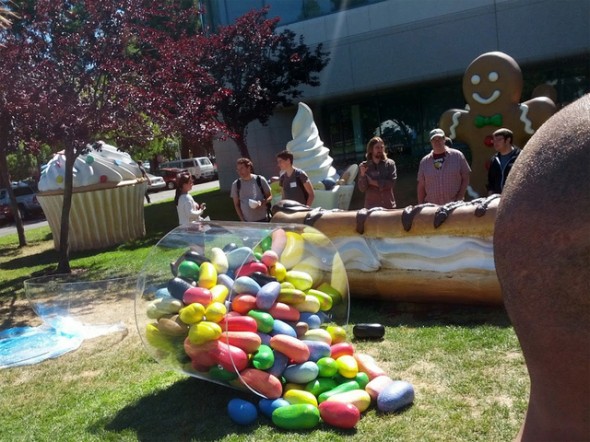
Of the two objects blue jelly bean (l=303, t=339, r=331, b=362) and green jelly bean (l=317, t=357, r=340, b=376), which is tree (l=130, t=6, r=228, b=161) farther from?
green jelly bean (l=317, t=357, r=340, b=376)

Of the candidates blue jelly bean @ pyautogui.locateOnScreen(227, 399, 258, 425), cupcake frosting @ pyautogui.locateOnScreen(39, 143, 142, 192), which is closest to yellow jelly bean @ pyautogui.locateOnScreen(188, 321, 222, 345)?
blue jelly bean @ pyautogui.locateOnScreen(227, 399, 258, 425)

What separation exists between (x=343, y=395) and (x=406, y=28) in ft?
46.0

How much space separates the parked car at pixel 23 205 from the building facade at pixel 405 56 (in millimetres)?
12269

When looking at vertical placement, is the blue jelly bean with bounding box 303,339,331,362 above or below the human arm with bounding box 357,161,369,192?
below

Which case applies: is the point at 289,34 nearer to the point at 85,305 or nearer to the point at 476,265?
the point at 85,305

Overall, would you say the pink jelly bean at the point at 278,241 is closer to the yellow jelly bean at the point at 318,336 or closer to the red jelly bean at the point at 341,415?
the yellow jelly bean at the point at 318,336

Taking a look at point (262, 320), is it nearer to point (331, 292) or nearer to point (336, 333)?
point (336, 333)

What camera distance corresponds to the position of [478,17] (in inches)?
604

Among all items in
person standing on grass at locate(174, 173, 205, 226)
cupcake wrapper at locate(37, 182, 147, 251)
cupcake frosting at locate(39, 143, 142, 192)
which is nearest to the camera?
person standing on grass at locate(174, 173, 205, 226)

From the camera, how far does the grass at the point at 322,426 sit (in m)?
3.83

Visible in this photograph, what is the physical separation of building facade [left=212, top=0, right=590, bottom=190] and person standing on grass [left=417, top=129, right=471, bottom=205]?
9.45m

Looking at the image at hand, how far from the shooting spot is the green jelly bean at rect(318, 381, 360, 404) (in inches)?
164

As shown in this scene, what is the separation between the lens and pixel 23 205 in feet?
89.6

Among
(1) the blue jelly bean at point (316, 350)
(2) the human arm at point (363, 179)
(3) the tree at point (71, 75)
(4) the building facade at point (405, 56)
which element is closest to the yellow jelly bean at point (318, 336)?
(1) the blue jelly bean at point (316, 350)
